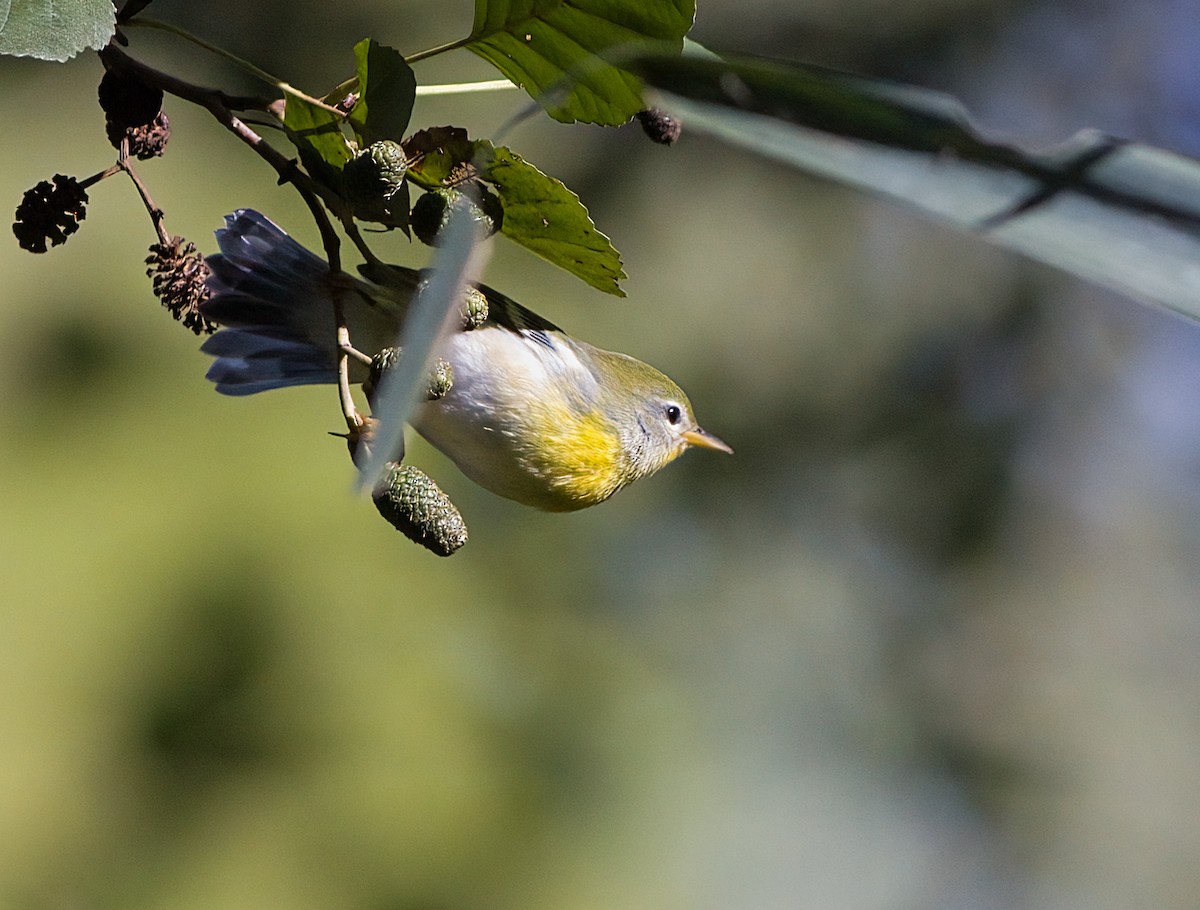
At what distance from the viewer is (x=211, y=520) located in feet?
10.0

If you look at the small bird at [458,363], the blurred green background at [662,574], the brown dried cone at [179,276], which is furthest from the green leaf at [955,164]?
the blurred green background at [662,574]

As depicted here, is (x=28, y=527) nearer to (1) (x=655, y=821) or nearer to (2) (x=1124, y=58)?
(1) (x=655, y=821)

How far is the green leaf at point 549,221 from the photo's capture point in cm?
66

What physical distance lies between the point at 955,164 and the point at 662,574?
3646 millimetres

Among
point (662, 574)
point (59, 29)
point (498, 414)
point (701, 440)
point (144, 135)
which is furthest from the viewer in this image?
point (662, 574)

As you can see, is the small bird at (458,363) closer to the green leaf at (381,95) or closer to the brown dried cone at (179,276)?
the brown dried cone at (179,276)

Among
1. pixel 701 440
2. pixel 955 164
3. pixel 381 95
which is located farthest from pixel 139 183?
pixel 701 440

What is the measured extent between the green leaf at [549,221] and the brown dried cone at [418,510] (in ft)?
0.56

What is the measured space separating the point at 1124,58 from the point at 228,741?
159 inches

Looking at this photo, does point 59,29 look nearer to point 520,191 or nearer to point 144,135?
point 144,135

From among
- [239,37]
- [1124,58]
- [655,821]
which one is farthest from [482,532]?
[1124,58]

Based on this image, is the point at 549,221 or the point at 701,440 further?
the point at 701,440

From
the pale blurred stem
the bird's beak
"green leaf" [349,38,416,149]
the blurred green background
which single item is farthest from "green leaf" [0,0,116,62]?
the blurred green background

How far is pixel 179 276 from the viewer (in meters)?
0.79
